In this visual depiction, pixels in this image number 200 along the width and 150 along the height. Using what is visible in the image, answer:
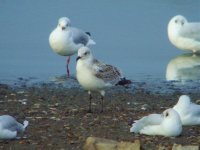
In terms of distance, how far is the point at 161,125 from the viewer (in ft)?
27.4

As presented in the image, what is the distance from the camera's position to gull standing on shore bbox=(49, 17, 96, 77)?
14420 mm

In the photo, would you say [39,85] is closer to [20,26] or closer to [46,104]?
[46,104]

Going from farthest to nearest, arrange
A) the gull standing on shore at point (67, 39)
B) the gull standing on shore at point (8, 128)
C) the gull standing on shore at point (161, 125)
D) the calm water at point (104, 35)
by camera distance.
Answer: the gull standing on shore at point (67, 39)
the calm water at point (104, 35)
the gull standing on shore at point (161, 125)
the gull standing on shore at point (8, 128)

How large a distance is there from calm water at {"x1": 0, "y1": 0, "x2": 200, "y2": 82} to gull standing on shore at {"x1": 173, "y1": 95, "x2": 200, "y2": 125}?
11.1 feet

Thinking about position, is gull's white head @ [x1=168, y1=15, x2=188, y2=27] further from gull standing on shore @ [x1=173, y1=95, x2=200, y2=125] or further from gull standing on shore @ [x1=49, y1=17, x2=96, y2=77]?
gull standing on shore @ [x1=173, y1=95, x2=200, y2=125]

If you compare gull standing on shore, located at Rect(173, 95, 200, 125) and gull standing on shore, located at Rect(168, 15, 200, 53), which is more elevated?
gull standing on shore, located at Rect(168, 15, 200, 53)

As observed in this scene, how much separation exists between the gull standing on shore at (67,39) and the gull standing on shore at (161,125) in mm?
5871

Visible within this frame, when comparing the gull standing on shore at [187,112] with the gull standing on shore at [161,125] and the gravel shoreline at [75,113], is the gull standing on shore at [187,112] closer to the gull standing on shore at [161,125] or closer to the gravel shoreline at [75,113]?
the gravel shoreline at [75,113]

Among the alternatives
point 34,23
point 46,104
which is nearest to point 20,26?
point 34,23

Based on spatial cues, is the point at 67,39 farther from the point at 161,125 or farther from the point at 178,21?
the point at 161,125

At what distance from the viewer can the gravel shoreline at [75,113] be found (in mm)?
8117

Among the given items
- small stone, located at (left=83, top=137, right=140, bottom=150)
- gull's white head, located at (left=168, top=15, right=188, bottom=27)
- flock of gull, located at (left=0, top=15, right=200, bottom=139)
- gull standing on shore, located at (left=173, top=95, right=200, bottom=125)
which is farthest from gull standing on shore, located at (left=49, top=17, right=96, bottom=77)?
small stone, located at (left=83, top=137, right=140, bottom=150)

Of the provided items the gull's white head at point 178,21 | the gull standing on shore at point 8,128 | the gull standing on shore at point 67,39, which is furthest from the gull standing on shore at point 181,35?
the gull standing on shore at point 8,128

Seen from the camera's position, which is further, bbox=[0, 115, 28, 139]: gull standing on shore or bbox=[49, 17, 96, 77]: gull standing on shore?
bbox=[49, 17, 96, 77]: gull standing on shore
